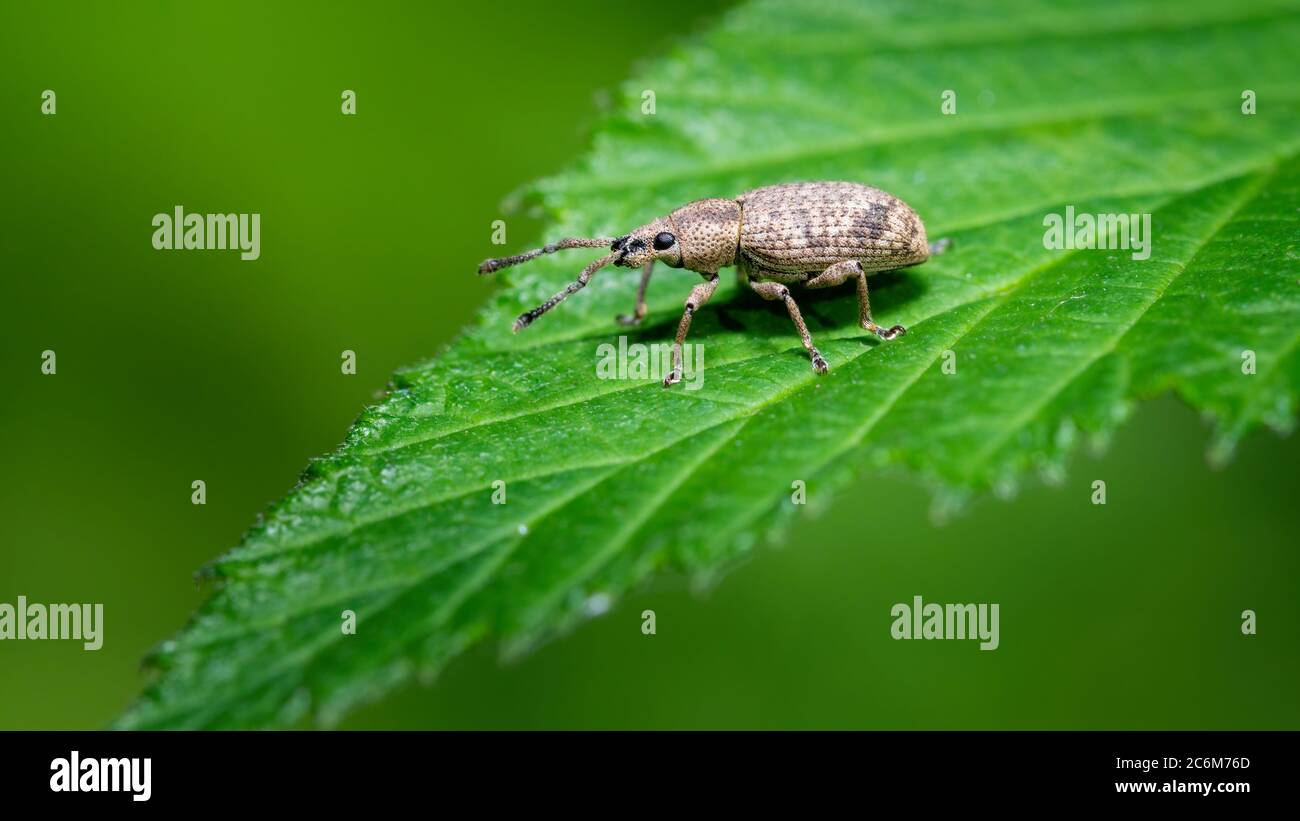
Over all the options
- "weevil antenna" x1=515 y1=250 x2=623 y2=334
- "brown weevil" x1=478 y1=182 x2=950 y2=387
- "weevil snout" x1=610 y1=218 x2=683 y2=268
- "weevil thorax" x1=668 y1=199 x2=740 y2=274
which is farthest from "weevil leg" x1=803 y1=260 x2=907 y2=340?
"weevil antenna" x1=515 y1=250 x2=623 y2=334

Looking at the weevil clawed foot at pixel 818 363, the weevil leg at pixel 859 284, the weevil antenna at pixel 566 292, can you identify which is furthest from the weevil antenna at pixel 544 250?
the weevil clawed foot at pixel 818 363

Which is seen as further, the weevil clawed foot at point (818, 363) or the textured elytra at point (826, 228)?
the textured elytra at point (826, 228)

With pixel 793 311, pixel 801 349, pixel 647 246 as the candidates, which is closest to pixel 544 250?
pixel 647 246

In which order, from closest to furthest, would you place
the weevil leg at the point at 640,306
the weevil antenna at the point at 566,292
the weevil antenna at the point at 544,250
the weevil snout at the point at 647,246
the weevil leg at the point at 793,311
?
the weevil leg at the point at 793,311, the weevil antenna at the point at 566,292, the weevil antenna at the point at 544,250, the weevil snout at the point at 647,246, the weevil leg at the point at 640,306

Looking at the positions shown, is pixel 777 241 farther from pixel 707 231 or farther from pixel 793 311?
pixel 793 311

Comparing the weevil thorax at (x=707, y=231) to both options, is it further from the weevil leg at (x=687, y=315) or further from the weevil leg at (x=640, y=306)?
the weevil leg at (x=640, y=306)

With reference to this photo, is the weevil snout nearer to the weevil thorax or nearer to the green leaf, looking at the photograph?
the weevil thorax
